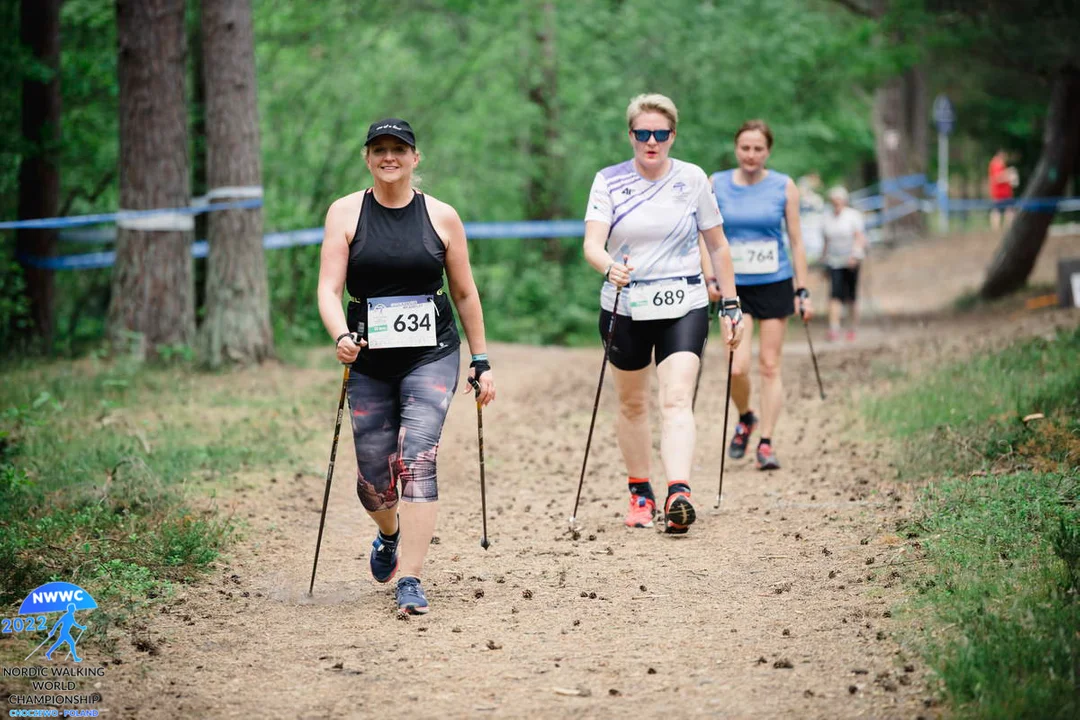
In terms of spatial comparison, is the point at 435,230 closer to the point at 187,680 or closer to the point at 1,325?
the point at 187,680

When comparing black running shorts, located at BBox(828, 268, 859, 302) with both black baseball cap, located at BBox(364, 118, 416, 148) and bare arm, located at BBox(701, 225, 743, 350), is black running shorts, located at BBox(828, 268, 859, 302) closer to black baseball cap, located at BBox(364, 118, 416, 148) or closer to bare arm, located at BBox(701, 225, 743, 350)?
bare arm, located at BBox(701, 225, 743, 350)

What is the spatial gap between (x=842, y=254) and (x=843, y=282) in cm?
42

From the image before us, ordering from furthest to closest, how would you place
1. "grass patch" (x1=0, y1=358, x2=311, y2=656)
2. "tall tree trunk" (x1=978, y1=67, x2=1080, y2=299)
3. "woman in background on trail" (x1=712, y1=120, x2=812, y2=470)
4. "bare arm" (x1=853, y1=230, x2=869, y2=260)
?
"tall tree trunk" (x1=978, y1=67, x2=1080, y2=299), "bare arm" (x1=853, y1=230, x2=869, y2=260), "woman in background on trail" (x1=712, y1=120, x2=812, y2=470), "grass patch" (x1=0, y1=358, x2=311, y2=656)

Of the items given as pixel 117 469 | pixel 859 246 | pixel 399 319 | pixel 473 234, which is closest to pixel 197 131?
pixel 473 234

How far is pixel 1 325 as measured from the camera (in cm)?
1393

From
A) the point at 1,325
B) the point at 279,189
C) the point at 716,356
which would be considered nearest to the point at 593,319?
the point at 716,356

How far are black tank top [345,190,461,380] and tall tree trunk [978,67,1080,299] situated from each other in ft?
48.4

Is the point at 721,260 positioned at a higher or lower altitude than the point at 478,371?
higher

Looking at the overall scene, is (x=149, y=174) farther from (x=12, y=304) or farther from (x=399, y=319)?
(x=399, y=319)

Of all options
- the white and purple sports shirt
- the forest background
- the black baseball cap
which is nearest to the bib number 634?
the black baseball cap

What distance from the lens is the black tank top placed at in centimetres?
578

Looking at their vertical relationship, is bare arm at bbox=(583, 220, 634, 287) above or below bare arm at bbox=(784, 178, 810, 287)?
below

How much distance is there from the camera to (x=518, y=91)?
20891mm

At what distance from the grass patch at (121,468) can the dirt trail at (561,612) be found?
10.1 inches
